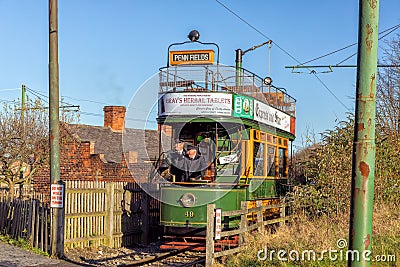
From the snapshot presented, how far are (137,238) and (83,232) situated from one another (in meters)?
2.85

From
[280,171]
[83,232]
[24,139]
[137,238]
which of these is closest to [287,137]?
[280,171]

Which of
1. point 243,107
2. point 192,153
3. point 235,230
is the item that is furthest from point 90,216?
point 243,107

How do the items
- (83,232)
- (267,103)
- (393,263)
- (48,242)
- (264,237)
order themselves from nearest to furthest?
(393,263) → (264,237) → (48,242) → (83,232) → (267,103)

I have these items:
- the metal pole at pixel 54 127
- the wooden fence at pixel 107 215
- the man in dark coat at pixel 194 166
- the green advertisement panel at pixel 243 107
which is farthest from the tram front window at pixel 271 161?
the metal pole at pixel 54 127

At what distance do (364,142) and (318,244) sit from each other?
6412 mm

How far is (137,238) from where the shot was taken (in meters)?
17.2

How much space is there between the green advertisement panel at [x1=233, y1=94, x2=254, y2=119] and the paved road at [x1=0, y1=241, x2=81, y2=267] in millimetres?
5318

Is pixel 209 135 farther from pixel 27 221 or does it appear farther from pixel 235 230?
A: pixel 27 221

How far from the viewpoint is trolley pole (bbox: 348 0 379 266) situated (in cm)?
515

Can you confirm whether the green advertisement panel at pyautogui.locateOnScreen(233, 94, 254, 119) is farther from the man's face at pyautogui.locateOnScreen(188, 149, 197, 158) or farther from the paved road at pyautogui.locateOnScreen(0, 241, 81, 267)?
the paved road at pyautogui.locateOnScreen(0, 241, 81, 267)

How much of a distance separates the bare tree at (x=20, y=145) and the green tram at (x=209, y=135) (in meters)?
12.9

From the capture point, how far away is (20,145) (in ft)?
85.8

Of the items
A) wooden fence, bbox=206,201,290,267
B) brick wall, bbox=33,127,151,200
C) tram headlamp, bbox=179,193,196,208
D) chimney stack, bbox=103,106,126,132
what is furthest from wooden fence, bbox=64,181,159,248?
chimney stack, bbox=103,106,126,132

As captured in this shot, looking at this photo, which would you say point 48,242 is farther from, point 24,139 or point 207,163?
point 24,139
